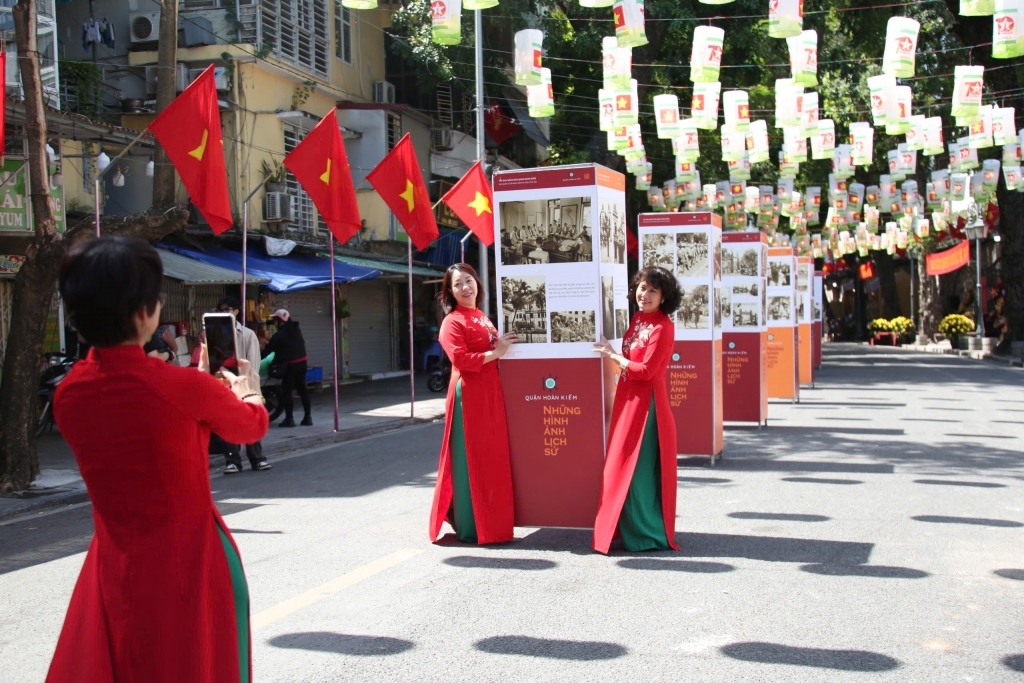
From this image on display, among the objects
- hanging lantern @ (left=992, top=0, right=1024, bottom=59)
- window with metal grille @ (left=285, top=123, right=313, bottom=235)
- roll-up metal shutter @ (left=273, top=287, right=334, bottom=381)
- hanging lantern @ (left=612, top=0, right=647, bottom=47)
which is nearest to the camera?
hanging lantern @ (left=992, top=0, right=1024, bottom=59)

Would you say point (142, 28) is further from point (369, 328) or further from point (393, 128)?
point (369, 328)

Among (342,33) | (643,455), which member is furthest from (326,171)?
(342,33)

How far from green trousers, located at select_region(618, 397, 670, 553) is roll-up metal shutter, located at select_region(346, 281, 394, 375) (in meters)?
19.9

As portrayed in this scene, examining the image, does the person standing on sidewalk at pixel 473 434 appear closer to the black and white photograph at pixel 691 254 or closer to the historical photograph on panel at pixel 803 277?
the black and white photograph at pixel 691 254

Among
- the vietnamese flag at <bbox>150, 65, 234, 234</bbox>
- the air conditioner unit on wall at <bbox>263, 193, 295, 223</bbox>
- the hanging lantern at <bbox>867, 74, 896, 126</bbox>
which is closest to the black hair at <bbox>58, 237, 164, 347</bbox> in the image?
the vietnamese flag at <bbox>150, 65, 234, 234</bbox>

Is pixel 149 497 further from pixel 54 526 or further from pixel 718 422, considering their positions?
pixel 718 422

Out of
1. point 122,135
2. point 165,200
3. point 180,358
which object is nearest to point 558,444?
point 165,200

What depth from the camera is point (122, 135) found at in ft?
47.3

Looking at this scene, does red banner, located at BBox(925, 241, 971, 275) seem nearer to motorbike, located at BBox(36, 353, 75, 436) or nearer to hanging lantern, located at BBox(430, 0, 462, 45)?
hanging lantern, located at BBox(430, 0, 462, 45)

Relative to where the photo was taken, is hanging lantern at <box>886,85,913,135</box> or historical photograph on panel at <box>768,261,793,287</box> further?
historical photograph on panel at <box>768,261,793,287</box>

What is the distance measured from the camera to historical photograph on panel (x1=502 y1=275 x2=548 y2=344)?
695cm

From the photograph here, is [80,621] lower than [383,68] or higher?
lower

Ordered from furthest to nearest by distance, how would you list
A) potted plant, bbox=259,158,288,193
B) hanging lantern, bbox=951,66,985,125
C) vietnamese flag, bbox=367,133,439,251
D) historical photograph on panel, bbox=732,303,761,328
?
potted plant, bbox=259,158,288,193, hanging lantern, bbox=951,66,985,125, historical photograph on panel, bbox=732,303,761,328, vietnamese flag, bbox=367,133,439,251

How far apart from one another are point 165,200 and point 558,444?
7401 millimetres
